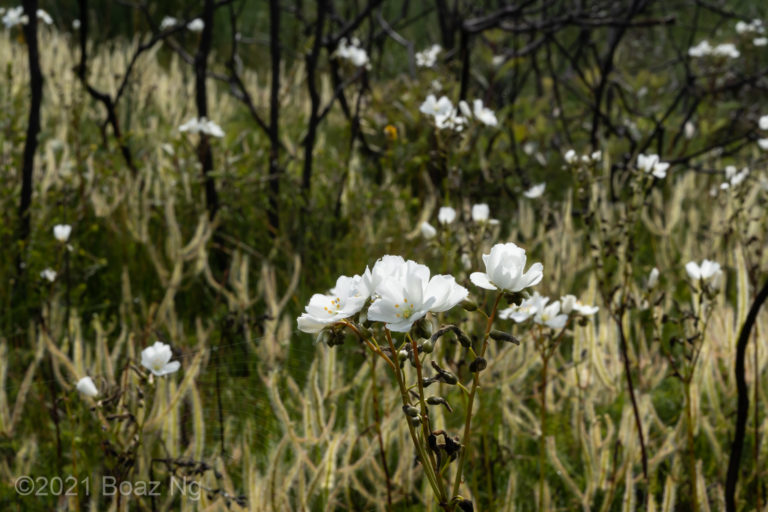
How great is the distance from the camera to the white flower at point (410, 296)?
0.84 m

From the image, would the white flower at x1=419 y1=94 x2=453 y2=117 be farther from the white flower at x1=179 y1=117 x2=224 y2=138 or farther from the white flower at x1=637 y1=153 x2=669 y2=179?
the white flower at x1=179 y1=117 x2=224 y2=138

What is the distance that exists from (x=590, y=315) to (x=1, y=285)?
2119 mm

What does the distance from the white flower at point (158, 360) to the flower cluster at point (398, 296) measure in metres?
0.70

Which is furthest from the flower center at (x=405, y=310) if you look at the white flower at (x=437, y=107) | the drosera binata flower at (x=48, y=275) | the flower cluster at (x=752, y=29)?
the flower cluster at (x=752, y=29)

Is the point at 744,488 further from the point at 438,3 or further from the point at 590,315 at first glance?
the point at 438,3

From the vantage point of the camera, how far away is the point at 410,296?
33.7 inches

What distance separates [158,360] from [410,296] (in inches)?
33.8

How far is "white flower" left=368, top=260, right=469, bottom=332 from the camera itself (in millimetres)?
844

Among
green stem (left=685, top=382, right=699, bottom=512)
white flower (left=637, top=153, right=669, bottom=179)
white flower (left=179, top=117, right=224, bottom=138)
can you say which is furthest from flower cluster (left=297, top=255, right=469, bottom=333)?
white flower (left=179, top=117, right=224, bottom=138)

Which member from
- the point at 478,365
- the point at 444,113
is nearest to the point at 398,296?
the point at 478,365

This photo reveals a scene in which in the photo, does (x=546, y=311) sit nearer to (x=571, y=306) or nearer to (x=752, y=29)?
(x=571, y=306)

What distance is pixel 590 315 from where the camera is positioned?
5.58ft

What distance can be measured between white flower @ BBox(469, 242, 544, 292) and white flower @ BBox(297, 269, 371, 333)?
0.15m

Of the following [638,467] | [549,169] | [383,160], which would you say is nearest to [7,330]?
[383,160]
